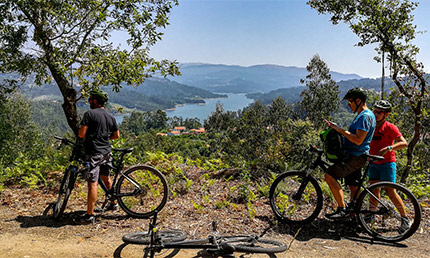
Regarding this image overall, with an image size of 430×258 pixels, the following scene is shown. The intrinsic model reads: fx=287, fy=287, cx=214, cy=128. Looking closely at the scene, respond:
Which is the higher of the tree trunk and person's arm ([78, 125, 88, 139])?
the tree trunk

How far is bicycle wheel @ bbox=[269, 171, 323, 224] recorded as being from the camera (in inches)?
192

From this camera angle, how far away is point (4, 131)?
10.4 m

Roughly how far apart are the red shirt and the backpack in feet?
2.83

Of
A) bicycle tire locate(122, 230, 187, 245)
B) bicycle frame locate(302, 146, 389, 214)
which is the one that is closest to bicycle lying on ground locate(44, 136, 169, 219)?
bicycle tire locate(122, 230, 187, 245)

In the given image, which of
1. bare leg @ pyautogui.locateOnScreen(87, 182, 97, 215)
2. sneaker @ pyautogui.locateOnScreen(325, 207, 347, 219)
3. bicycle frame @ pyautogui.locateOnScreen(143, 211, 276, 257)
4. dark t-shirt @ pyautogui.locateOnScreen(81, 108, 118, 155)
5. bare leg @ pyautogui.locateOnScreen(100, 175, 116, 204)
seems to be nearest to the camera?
bicycle frame @ pyautogui.locateOnScreen(143, 211, 276, 257)

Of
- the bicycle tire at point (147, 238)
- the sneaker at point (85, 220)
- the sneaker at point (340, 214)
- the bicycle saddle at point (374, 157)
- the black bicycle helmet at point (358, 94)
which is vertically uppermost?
the black bicycle helmet at point (358, 94)

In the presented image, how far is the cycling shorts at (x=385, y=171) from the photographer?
486 cm

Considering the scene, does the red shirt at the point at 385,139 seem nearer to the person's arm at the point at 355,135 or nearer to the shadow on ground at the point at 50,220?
the person's arm at the point at 355,135

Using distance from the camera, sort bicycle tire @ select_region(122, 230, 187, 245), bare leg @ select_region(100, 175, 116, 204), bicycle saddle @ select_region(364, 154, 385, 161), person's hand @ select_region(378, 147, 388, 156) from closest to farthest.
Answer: bicycle tire @ select_region(122, 230, 187, 245)
bicycle saddle @ select_region(364, 154, 385, 161)
person's hand @ select_region(378, 147, 388, 156)
bare leg @ select_region(100, 175, 116, 204)

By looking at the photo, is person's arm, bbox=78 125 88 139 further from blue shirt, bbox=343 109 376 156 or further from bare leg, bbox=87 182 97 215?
blue shirt, bbox=343 109 376 156

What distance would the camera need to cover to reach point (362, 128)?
4266 mm

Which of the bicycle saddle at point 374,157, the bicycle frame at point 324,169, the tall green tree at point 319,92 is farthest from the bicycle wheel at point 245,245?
the tall green tree at point 319,92

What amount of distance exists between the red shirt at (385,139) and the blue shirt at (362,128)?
0.55 m

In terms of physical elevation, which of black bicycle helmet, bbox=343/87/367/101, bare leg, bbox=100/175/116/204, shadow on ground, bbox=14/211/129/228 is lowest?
shadow on ground, bbox=14/211/129/228
